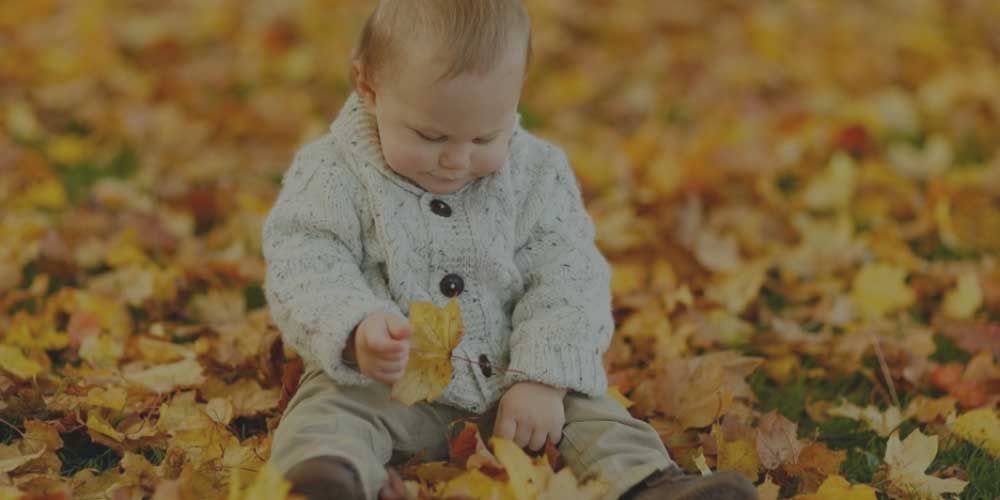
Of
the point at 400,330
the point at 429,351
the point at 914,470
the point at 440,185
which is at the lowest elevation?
the point at 914,470

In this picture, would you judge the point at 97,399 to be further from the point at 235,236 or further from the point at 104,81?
the point at 104,81

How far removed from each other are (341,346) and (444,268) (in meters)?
0.29

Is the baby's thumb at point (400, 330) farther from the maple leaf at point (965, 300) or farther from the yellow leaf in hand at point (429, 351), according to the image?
the maple leaf at point (965, 300)

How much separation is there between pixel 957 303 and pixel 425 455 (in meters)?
1.63

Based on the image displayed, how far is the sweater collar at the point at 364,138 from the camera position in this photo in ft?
7.06

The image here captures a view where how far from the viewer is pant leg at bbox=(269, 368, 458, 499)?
6.29ft

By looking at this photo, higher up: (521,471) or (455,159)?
(455,159)

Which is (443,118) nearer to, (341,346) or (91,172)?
(341,346)

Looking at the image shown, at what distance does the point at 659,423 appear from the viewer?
7.96 ft

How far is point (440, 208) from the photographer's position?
2.17m

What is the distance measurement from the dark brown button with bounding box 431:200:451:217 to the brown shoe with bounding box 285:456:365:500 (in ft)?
1.74

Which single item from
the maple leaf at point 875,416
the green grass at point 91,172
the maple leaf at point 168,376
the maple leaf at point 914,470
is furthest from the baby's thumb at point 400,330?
the green grass at point 91,172

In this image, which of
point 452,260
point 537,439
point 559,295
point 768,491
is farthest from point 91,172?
point 768,491

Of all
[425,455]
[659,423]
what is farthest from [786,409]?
[425,455]
